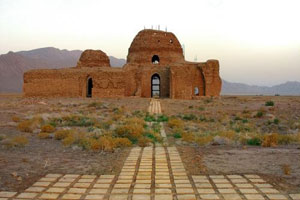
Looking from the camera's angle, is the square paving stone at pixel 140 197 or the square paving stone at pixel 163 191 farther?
the square paving stone at pixel 163 191

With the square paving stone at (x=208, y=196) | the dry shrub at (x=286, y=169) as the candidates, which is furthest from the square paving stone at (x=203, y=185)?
the dry shrub at (x=286, y=169)

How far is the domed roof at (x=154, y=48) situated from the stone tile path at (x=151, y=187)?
30.0m

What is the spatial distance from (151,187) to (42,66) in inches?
4532

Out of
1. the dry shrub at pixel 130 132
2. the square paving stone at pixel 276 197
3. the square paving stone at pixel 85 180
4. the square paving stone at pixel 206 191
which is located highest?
the dry shrub at pixel 130 132

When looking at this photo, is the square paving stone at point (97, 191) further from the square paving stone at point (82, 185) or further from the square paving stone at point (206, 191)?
the square paving stone at point (206, 191)

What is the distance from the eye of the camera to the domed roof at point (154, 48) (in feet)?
116

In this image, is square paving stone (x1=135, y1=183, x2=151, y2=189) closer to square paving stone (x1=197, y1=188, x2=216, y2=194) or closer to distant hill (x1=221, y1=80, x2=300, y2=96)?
square paving stone (x1=197, y1=188, x2=216, y2=194)

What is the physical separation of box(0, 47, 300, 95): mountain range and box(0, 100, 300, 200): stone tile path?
88972 millimetres

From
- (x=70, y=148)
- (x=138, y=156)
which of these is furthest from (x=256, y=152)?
(x=70, y=148)

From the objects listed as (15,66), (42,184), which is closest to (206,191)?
(42,184)

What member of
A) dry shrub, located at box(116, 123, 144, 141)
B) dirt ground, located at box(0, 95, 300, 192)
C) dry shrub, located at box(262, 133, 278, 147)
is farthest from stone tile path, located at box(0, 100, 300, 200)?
dry shrub, located at box(116, 123, 144, 141)

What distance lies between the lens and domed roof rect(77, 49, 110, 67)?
35781mm

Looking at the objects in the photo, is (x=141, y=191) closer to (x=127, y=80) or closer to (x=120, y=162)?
(x=120, y=162)

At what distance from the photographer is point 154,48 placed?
3550 cm
